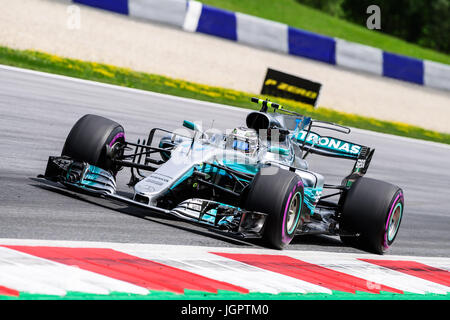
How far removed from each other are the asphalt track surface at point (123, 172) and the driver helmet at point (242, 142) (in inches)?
35.2

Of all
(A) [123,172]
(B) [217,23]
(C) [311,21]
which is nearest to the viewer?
(A) [123,172]

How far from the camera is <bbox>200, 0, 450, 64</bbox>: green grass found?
81.2 ft

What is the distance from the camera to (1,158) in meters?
7.98

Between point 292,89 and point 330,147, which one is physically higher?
point 292,89

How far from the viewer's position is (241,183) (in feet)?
22.8

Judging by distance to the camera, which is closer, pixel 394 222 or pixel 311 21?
pixel 394 222

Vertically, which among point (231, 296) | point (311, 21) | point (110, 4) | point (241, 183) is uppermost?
point (311, 21)

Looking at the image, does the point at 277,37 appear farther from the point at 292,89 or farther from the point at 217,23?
the point at 292,89

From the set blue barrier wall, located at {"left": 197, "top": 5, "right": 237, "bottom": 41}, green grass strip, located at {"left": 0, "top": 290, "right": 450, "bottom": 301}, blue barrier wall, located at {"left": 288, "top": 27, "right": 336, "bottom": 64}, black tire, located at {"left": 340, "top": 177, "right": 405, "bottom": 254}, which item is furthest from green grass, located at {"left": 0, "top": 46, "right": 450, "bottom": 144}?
green grass strip, located at {"left": 0, "top": 290, "right": 450, "bottom": 301}

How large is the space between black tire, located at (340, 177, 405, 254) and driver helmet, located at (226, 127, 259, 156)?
1.00 metres

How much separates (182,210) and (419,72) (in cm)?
1624

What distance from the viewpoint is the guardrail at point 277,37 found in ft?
59.3

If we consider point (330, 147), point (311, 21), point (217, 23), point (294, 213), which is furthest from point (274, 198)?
point (311, 21)

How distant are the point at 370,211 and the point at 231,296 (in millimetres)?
2787
